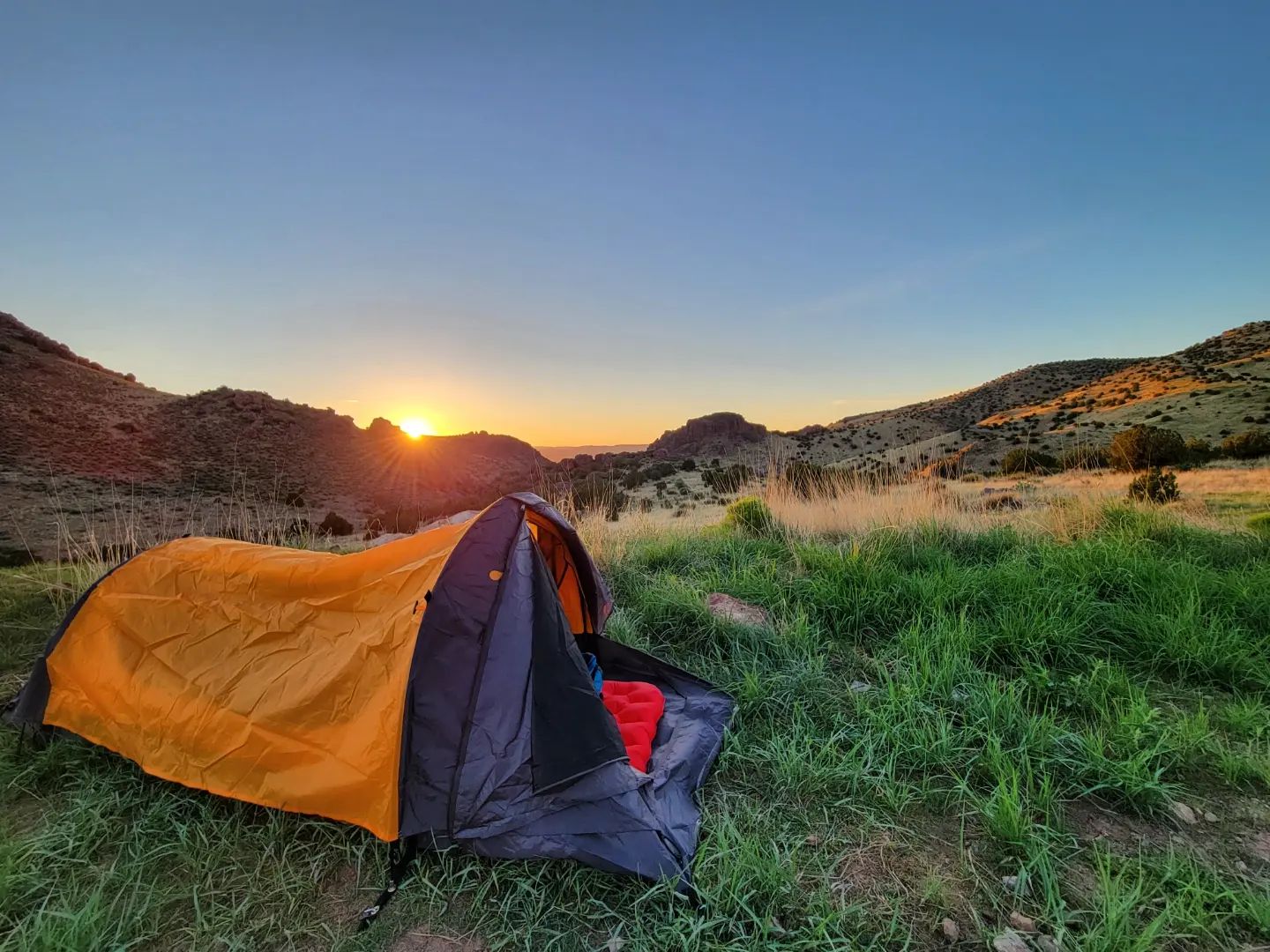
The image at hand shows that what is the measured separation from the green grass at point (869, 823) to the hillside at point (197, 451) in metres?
12.2

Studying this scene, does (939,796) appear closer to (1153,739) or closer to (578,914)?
(1153,739)

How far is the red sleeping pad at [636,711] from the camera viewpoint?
326cm

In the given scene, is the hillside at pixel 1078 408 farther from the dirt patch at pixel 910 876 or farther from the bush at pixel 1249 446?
the dirt patch at pixel 910 876

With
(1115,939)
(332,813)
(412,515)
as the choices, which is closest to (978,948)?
(1115,939)

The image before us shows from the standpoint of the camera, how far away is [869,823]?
109 inches

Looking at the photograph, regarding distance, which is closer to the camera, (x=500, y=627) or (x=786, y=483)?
(x=500, y=627)

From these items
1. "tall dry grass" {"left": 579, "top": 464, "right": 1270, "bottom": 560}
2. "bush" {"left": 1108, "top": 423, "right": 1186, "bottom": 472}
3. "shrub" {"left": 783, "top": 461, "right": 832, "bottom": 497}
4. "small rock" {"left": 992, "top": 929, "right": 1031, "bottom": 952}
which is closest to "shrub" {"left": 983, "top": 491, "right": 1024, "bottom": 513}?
"tall dry grass" {"left": 579, "top": 464, "right": 1270, "bottom": 560}

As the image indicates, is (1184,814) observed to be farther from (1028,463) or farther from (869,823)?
(1028,463)

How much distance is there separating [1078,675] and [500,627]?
13.5 feet

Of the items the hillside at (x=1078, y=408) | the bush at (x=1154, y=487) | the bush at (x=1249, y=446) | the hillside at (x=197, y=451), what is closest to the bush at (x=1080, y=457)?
the bush at (x=1154, y=487)

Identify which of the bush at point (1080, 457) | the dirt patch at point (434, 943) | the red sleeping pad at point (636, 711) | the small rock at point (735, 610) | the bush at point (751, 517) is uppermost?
the bush at point (1080, 457)

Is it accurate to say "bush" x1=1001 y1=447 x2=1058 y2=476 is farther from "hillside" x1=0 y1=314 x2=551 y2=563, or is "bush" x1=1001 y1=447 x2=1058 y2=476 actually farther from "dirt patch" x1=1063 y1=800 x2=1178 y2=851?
"dirt patch" x1=1063 y1=800 x2=1178 y2=851

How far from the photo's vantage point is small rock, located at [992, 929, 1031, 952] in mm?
2094

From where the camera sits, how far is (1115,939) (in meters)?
2.04
